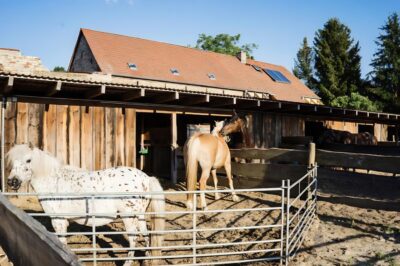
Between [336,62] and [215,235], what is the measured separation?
39.7 m

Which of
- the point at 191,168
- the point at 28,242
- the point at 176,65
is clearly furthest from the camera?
the point at 176,65

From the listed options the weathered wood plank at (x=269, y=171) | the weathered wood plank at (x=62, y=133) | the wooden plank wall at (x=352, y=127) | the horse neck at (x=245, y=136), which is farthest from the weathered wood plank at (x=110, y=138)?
the wooden plank wall at (x=352, y=127)

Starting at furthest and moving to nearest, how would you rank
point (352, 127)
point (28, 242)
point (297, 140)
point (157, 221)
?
1. point (352, 127)
2. point (297, 140)
3. point (157, 221)
4. point (28, 242)

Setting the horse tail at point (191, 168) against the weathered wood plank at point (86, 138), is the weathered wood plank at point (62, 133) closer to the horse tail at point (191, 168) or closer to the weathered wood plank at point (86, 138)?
the weathered wood plank at point (86, 138)

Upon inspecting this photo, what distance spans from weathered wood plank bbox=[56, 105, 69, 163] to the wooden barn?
24 mm

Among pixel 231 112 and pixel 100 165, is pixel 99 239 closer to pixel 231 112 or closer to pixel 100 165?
pixel 100 165

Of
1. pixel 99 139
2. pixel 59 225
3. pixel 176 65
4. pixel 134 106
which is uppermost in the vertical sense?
pixel 176 65

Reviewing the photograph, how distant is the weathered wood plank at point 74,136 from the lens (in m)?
8.38

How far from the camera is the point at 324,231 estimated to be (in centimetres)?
604

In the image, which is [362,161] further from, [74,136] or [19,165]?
[74,136]

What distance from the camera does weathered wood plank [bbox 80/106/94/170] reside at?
8.56 m

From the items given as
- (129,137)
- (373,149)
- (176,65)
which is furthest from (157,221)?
(176,65)

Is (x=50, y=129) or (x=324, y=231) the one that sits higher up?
(x=50, y=129)

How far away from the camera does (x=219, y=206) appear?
7914mm
